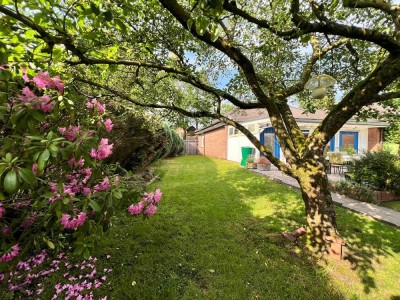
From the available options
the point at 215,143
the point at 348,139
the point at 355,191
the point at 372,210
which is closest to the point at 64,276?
the point at 372,210

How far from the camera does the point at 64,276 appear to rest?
3.08 meters

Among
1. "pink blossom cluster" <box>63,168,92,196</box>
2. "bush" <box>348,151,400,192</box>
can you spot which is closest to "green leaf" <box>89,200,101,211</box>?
"pink blossom cluster" <box>63,168,92,196</box>

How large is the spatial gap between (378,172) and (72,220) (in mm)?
9173

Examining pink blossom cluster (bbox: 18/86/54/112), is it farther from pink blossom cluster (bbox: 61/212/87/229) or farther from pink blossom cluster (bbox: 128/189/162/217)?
pink blossom cluster (bbox: 128/189/162/217)

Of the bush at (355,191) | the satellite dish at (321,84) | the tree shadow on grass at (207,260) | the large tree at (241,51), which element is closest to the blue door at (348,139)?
the bush at (355,191)

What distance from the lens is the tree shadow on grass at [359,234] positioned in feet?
11.4

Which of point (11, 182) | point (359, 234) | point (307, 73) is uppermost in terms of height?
point (307, 73)

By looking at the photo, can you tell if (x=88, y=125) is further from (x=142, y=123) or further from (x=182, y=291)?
(x=142, y=123)

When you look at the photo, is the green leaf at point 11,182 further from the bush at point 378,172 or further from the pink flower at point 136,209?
the bush at point 378,172

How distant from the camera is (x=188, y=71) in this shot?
4.13 meters

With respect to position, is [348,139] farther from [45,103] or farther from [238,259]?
[45,103]

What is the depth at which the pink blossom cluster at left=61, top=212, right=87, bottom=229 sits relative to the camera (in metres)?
1.51

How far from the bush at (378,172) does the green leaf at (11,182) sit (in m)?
9.31

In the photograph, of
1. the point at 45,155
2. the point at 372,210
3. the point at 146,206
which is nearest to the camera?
the point at 45,155
